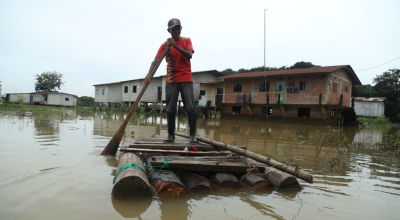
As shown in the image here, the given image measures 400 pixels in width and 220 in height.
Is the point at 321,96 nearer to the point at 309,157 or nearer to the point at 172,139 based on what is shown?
the point at 309,157

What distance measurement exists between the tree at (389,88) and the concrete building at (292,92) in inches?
447

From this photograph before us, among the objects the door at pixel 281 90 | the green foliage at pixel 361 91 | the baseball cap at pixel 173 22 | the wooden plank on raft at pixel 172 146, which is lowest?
the wooden plank on raft at pixel 172 146

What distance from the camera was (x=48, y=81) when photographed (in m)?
45.0

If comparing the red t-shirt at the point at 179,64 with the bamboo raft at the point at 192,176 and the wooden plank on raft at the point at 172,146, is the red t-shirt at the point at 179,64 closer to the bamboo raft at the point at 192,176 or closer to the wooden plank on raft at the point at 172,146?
the wooden plank on raft at the point at 172,146

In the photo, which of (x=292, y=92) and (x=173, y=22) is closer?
(x=173, y=22)

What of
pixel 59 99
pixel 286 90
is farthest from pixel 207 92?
pixel 59 99

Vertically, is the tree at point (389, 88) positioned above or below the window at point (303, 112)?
above

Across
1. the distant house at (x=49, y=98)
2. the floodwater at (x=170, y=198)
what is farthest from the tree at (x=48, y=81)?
the floodwater at (x=170, y=198)

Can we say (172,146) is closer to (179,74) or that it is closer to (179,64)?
(179,74)

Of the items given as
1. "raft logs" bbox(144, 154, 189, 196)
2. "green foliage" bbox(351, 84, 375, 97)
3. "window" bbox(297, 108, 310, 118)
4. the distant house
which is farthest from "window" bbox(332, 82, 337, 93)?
the distant house

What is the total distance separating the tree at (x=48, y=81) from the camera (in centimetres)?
4456

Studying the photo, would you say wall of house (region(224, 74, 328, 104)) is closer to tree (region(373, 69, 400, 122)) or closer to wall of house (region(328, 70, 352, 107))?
wall of house (region(328, 70, 352, 107))

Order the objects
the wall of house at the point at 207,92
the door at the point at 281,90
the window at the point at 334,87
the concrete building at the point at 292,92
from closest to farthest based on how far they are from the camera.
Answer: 1. the concrete building at the point at 292,92
2. the window at the point at 334,87
3. the door at the point at 281,90
4. the wall of house at the point at 207,92

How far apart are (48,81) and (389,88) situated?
56.1m
